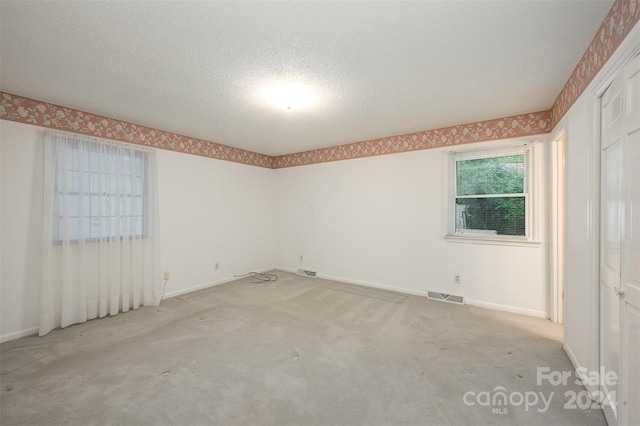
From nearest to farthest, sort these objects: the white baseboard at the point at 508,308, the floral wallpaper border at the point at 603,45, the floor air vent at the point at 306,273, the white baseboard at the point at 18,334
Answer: the floral wallpaper border at the point at 603,45
the white baseboard at the point at 18,334
the white baseboard at the point at 508,308
the floor air vent at the point at 306,273

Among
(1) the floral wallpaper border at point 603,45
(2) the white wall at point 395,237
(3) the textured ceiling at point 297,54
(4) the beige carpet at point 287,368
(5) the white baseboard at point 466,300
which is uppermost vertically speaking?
(3) the textured ceiling at point 297,54

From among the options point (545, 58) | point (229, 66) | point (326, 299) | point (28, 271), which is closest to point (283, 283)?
point (326, 299)

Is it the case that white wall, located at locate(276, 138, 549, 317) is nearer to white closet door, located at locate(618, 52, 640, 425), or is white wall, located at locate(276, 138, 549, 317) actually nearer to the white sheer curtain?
white closet door, located at locate(618, 52, 640, 425)

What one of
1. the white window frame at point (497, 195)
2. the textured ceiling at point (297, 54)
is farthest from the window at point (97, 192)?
the white window frame at point (497, 195)

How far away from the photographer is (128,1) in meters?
1.43

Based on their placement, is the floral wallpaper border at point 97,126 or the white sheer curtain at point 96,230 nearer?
the floral wallpaper border at point 97,126

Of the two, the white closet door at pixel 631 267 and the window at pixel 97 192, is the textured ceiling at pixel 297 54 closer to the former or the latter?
the window at pixel 97 192

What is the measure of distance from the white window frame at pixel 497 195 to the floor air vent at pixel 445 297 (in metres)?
0.80

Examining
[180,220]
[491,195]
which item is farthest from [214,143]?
[491,195]

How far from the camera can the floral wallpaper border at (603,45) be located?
1.30m

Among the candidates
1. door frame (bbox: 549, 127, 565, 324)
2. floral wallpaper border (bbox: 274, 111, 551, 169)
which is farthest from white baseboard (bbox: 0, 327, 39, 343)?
door frame (bbox: 549, 127, 565, 324)

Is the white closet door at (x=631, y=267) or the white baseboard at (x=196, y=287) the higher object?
the white closet door at (x=631, y=267)

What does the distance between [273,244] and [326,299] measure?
90.1 inches

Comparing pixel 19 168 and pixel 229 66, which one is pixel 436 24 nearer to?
pixel 229 66
